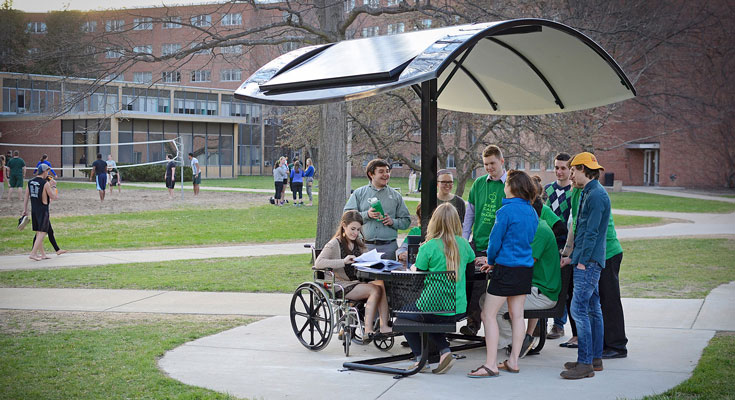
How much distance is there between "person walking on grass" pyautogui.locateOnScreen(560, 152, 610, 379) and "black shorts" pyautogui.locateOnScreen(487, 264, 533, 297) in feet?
1.67

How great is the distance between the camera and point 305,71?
789cm

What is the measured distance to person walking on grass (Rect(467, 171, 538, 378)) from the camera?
6.72 meters

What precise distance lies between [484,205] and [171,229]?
15.4m

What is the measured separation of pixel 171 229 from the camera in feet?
71.1

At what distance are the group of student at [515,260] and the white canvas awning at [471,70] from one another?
1223 millimetres

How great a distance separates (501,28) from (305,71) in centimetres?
211

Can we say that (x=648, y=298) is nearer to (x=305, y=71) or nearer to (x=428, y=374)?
(x=428, y=374)

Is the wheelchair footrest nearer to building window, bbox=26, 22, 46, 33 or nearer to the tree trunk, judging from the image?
the tree trunk

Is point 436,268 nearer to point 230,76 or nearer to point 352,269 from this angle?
point 352,269

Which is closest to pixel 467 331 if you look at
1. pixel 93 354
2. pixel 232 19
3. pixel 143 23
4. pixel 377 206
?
pixel 377 206

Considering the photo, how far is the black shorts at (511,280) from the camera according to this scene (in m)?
6.74

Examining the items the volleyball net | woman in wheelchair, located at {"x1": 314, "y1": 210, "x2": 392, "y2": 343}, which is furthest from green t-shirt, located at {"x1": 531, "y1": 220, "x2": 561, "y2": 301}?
the volleyball net

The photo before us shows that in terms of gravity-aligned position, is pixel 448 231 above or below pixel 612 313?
above

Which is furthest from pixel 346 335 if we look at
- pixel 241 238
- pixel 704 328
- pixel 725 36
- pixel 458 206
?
pixel 725 36
